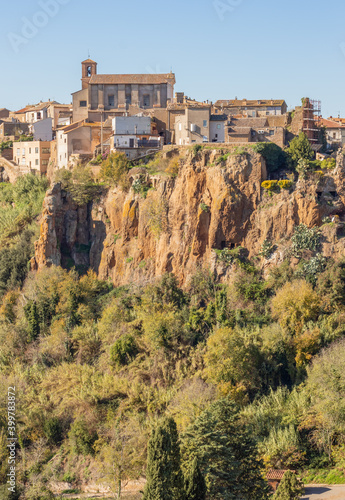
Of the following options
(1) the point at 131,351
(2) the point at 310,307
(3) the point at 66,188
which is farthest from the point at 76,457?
(3) the point at 66,188

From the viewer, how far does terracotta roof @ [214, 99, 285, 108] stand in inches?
3034

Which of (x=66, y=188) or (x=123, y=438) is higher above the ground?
(x=66, y=188)

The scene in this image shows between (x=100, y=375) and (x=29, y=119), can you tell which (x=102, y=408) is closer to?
(x=100, y=375)

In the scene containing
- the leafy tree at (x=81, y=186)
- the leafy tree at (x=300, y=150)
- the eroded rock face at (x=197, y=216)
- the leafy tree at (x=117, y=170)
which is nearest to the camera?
the eroded rock face at (x=197, y=216)

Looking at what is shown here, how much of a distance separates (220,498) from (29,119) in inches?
2364

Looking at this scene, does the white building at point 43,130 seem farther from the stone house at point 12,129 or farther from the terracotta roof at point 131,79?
the stone house at point 12,129

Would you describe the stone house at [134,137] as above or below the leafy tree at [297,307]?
above

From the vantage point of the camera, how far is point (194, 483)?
133ft

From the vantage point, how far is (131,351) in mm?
55375

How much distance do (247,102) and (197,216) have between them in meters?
22.2

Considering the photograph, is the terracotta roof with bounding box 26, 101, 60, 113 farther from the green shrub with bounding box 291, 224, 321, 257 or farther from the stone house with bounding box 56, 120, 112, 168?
the green shrub with bounding box 291, 224, 321, 257

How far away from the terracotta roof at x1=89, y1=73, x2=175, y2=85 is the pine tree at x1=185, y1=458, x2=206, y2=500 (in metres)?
44.1

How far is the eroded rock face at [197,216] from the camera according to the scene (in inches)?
2266

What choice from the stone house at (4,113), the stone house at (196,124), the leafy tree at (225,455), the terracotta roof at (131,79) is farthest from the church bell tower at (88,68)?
the leafy tree at (225,455)
